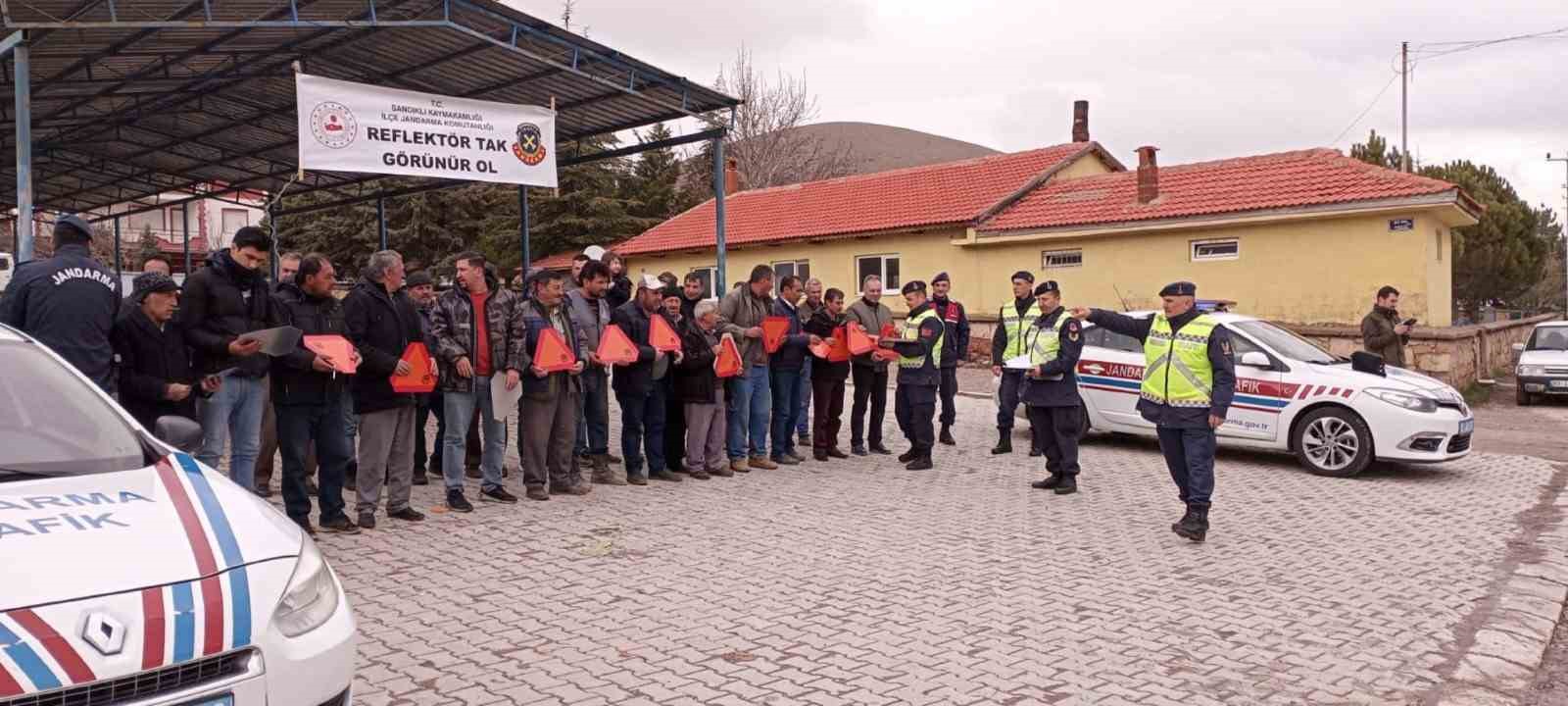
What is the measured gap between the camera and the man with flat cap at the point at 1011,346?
9.87 m

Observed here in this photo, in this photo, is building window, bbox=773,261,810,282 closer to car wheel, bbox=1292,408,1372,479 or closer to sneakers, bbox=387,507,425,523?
car wheel, bbox=1292,408,1372,479

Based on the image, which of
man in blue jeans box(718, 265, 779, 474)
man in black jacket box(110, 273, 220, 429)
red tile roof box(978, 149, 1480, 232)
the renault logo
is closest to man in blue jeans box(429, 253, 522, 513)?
man in black jacket box(110, 273, 220, 429)

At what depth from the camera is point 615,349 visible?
8078 mm

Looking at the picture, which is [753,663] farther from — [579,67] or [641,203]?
[641,203]

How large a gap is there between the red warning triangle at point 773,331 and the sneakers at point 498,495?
2.70 meters

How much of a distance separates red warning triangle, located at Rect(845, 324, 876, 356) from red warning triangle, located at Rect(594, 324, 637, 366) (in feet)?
8.59

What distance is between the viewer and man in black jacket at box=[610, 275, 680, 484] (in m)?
8.40

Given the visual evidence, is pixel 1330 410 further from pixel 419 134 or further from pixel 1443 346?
pixel 419 134

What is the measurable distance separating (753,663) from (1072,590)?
7.01 ft

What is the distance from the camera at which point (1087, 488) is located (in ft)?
29.5

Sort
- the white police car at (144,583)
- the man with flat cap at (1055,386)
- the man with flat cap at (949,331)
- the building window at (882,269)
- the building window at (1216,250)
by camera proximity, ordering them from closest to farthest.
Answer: the white police car at (144,583) < the man with flat cap at (1055,386) < the man with flat cap at (949,331) < the building window at (1216,250) < the building window at (882,269)

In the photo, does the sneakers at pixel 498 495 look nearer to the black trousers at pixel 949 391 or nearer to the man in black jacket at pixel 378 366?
the man in black jacket at pixel 378 366

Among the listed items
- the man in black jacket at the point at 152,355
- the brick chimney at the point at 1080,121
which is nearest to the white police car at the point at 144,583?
the man in black jacket at the point at 152,355

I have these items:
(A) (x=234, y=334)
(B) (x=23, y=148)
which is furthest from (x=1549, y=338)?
(B) (x=23, y=148)
